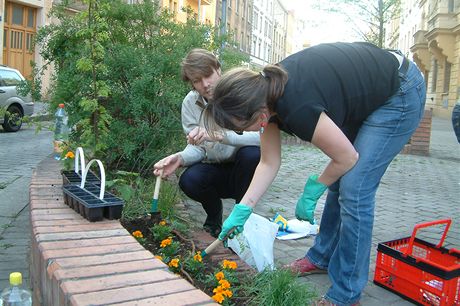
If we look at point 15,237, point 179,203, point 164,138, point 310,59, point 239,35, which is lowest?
point 15,237

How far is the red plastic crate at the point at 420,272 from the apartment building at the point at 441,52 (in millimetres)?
20189

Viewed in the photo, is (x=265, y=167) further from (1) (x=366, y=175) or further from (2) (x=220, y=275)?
(2) (x=220, y=275)

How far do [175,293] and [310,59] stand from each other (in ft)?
3.72

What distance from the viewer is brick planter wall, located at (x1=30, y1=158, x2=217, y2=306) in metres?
1.57

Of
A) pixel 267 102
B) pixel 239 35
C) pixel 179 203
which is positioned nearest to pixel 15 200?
pixel 179 203

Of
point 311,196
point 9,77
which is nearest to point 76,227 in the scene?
point 311,196

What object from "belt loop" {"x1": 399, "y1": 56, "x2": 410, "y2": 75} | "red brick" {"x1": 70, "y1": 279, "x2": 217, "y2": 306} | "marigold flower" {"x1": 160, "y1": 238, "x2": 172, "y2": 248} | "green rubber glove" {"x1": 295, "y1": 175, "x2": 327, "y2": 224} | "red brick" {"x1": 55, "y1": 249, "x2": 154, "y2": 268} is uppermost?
"belt loop" {"x1": 399, "y1": 56, "x2": 410, "y2": 75}

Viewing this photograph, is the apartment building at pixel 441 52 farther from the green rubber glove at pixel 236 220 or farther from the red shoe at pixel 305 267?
the green rubber glove at pixel 236 220

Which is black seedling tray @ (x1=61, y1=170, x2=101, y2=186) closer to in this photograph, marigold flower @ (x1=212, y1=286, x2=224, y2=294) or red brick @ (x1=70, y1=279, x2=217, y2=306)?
marigold flower @ (x1=212, y1=286, x2=224, y2=294)

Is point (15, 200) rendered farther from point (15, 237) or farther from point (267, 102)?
point (267, 102)

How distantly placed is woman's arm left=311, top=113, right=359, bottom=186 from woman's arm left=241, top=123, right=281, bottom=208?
356 mm

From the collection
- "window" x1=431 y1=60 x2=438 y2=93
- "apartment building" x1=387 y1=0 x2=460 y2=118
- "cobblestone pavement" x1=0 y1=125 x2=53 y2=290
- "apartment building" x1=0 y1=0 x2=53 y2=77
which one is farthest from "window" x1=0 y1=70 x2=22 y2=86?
"window" x1=431 y1=60 x2=438 y2=93

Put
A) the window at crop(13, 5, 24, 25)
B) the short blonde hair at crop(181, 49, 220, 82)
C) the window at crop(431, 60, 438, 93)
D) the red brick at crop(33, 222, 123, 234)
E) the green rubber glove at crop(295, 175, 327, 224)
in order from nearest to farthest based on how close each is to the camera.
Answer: the red brick at crop(33, 222, 123, 234), the green rubber glove at crop(295, 175, 327, 224), the short blonde hair at crop(181, 49, 220, 82), the window at crop(13, 5, 24, 25), the window at crop(431, 60, 438, 93)

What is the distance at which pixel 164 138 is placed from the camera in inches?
165
